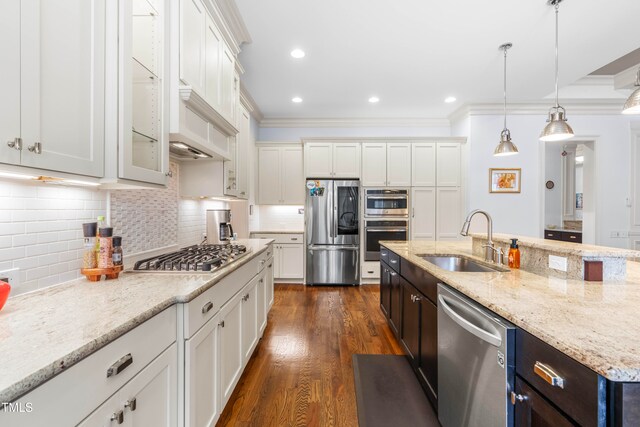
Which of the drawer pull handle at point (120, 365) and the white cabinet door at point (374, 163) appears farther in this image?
the white cabinet door at point (374, 163)

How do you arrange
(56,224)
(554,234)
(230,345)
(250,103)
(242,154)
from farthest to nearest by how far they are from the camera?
(554,234)
(250,103)
(242,154)
(230,345)
(56,224)

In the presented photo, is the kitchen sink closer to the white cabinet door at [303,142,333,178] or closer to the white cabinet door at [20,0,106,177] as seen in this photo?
the white cabinet door at [20,0,106,177]

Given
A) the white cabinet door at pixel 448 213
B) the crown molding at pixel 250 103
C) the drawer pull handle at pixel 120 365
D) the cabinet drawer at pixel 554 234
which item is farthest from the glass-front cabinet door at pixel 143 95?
the cabinet drawer at pixel 554 234

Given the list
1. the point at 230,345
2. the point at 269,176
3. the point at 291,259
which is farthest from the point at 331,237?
the point at 230,345

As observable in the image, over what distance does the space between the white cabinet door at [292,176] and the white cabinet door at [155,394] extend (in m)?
3.91

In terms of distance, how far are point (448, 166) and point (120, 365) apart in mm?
4900

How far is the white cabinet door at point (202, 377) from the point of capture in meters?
1.23

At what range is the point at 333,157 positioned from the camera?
4.79 metres

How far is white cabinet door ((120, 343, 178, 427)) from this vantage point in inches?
35.9

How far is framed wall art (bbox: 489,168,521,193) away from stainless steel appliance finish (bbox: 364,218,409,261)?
4.86ft

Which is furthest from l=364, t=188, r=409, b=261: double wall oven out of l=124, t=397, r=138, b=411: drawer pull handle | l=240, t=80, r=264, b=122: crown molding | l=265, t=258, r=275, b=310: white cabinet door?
l=124, t=397, r=138, b=411: drawer pull handle

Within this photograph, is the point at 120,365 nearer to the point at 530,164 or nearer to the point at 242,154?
the point at 242,154

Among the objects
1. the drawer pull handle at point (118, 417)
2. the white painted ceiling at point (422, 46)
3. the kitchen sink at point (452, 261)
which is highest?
the white painted ceiling at point (422, 46)

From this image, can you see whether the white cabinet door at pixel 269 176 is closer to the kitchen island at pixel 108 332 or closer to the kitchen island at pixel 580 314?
the kitchen island at pixel 108 332
